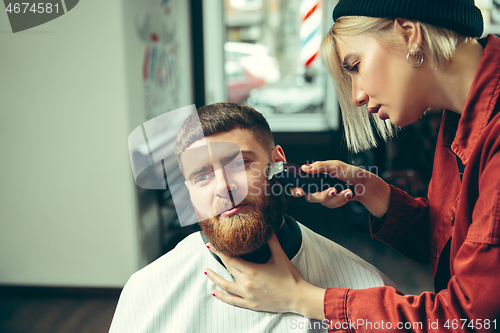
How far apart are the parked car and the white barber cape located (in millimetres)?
2690

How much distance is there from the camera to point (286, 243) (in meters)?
1.18

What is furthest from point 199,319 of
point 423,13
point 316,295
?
point 423,13

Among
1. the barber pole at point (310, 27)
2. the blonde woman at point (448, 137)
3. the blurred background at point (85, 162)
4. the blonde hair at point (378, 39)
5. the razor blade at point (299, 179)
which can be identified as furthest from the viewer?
the barber pole at point (310, 27)

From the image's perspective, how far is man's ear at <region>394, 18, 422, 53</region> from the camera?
833 millimetres

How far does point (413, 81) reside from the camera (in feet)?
2.88

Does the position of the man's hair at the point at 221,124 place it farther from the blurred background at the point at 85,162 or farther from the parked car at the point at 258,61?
the parked car at the point at 258,61

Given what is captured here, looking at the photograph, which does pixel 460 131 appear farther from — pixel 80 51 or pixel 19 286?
pixel 19 286

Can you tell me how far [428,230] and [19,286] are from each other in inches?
81.8

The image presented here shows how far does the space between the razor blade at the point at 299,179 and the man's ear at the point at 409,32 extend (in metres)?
0.39

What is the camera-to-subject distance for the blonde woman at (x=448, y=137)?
0.71 metres

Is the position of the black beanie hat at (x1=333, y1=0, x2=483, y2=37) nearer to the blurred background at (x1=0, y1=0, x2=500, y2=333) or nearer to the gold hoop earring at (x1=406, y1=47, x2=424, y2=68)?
the gold hoop earring at (x1=406, y1=47, x2=424, y2=68)

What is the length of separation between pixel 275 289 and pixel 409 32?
73cm

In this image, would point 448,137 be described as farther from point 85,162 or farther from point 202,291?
point 85,162

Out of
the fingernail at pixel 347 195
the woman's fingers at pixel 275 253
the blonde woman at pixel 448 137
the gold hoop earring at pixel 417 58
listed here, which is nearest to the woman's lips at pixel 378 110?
the blonde woman at pixel 448 137
